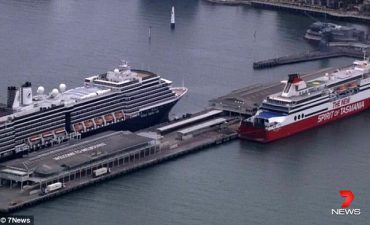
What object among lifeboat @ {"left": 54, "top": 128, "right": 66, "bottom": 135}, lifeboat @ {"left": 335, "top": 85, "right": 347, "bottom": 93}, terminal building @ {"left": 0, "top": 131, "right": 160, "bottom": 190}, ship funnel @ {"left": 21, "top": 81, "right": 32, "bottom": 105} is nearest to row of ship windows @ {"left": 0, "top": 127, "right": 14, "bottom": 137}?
terminal building @ {"left": 0, "top": 131, "right": 160, "bottom": 190}

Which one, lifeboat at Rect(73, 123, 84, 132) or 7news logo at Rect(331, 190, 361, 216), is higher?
lifeboat at Rect(73, 123, 84, 132)

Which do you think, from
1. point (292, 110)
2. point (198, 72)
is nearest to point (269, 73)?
point (198, 72)

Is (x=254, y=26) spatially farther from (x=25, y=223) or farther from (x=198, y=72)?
(x=25, y=223)

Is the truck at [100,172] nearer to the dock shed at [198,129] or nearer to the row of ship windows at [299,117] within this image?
the dock shed at [198,129]

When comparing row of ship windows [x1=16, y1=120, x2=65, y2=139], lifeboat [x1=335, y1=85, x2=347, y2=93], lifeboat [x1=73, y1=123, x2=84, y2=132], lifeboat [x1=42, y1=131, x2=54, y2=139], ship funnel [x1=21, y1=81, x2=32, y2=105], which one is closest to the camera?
row of ship windows [x1=16, y1=120, x2=65, y2=139]

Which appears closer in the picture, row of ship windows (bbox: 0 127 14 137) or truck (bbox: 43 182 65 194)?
truck (bbox: 43 182 65 194)

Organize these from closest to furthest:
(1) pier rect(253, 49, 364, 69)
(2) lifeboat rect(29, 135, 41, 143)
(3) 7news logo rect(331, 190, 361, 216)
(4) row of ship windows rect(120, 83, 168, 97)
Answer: (3) 7news logo rect(331, 190, 361, 216) → (2) lifeboat rect(29, 135, 41, 143) → (4) row of ship windows rect(120, 83, 168, 97) → (1) pier rect(253, 49, 364, 69)

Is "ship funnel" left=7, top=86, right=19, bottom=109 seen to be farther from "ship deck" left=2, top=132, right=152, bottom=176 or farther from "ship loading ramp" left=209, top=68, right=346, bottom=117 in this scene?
"ship loading ramp" left=209, top=68, right=346, bottom=117
